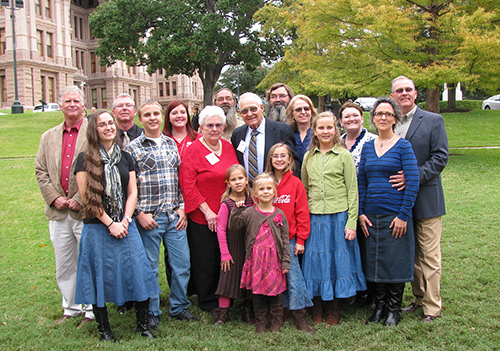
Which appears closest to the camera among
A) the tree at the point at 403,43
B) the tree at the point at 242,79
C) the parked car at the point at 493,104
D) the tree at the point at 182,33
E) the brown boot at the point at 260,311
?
the brown boot at the point at 260,311

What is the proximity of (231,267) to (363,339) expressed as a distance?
4.54ft

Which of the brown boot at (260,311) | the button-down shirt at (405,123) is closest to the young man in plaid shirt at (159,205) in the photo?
the brown boot at (260,311)

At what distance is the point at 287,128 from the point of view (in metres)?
4.39

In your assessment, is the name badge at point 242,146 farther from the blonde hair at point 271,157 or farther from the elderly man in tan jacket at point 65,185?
the elderly man in tan jacket at point 65,185

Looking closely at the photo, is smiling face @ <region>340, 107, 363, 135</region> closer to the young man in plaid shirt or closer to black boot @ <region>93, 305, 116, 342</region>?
the young man in plaid shirt

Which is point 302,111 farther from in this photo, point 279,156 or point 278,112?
point 279,156

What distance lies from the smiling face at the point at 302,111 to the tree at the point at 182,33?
785 inches

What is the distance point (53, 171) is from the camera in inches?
163

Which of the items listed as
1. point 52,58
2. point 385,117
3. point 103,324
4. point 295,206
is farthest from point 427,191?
point 52,58

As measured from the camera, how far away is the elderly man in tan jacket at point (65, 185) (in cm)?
407

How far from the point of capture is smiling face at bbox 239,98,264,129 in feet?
14.3

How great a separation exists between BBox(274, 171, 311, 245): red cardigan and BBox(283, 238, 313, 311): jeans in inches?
4.9

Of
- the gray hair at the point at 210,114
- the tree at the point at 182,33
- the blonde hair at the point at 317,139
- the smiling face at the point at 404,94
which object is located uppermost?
the tree at the point at 182,33

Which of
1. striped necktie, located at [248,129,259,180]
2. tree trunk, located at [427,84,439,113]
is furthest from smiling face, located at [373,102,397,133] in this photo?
tree trunk, located at [427,84,439,113]
